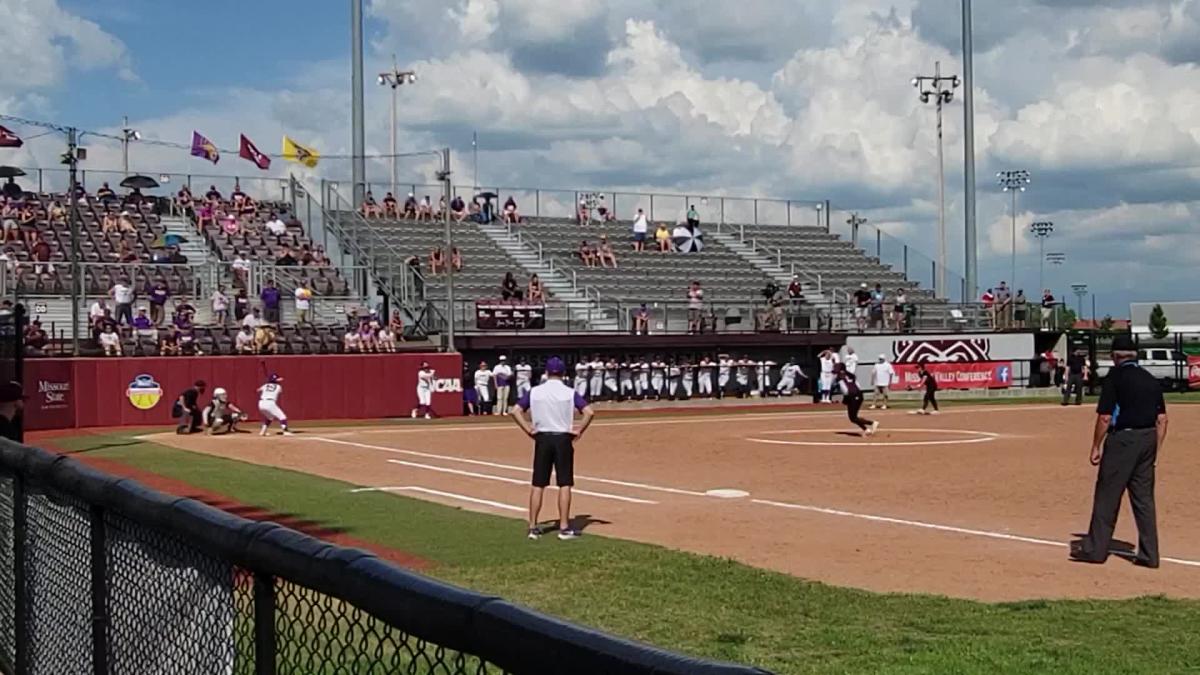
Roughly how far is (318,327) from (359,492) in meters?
24.1

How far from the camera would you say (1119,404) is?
44.2 ft

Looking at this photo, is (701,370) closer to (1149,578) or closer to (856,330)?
(856,330)

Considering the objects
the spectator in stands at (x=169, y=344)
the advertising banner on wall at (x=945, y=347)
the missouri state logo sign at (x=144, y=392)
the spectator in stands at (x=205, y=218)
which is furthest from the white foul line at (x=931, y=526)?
the advertising banner on wall at (x=945, y=347)

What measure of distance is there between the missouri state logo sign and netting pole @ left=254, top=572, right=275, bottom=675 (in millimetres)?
35978

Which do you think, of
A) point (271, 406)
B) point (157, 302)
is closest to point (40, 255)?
point (157, 302)

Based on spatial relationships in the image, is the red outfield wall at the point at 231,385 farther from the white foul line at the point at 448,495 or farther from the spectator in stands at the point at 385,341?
the white foul line at the point at 448,495

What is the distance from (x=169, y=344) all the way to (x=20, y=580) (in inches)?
1300

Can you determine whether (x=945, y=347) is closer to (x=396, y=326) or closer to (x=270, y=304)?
(x=396, y=326)

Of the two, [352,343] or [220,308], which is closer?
[220,308]

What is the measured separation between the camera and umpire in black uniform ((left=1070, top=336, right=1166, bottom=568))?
13.2 metres

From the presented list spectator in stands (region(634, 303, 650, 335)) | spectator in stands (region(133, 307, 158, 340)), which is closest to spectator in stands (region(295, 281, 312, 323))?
spectator in stands (region(133, 307, 158, 340))

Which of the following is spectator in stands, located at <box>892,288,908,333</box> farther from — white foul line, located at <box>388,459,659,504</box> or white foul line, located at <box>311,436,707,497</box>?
white foul line, located at <box>388,459,659,504</box>

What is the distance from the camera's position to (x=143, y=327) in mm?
39531

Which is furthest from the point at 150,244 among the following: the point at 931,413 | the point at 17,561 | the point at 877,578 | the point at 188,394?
the point at 17,561
